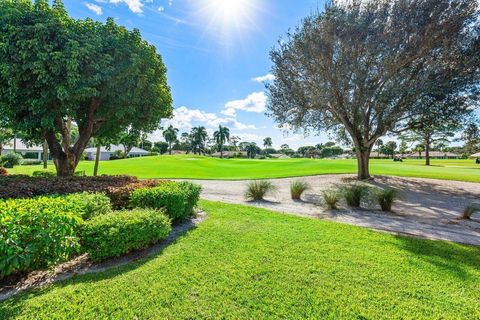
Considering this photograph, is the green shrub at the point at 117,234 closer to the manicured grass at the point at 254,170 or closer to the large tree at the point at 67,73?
the large tree at the point at 67,73

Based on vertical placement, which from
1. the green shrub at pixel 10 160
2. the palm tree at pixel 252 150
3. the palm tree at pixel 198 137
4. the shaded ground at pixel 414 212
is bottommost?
the shaded ground at pixel 414 212

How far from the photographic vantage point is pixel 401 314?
2.81m

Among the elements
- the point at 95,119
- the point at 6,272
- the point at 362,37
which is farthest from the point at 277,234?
the point at 362,37

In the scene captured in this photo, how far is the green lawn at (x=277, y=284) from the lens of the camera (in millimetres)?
2838

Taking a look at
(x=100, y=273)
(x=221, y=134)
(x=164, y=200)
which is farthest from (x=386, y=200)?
(x=221, y=134)

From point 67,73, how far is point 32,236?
6.06 metres

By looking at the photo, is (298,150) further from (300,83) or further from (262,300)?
(262,300)

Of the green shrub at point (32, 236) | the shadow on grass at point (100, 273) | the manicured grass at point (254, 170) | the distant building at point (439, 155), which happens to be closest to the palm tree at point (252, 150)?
the distant building at point (439, 155)

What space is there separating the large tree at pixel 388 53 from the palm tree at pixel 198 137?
76.7 metres

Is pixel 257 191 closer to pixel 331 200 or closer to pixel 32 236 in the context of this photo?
pixel 331 200

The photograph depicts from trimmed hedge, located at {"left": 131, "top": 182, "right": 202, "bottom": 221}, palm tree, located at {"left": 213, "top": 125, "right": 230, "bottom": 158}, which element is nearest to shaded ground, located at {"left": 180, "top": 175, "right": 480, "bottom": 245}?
trimmed hedge, located at {"left": 131, "top": 182, "right": 202, "bottom": 221}

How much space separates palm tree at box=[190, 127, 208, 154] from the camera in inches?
3467

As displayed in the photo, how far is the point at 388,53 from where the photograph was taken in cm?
1100

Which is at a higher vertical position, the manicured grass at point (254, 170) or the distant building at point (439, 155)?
the distant building at point (439, 155)
